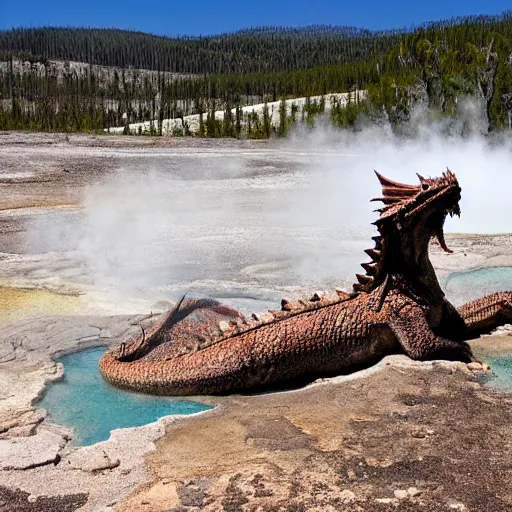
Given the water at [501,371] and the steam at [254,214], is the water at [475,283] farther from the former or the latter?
the water at [501,371]

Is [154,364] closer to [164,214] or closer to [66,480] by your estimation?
[66,480]

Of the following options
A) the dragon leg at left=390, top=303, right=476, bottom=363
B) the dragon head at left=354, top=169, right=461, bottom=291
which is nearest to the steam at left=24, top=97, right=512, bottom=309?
the dragon head at left=354, top=169, right=461, bottom=291

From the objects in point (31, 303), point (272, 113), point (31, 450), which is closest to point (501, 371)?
point (31, 450)

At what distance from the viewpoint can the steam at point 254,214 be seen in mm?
8719

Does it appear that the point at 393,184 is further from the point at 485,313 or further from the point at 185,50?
the point at 185,50

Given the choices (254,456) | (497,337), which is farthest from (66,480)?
(497,337)

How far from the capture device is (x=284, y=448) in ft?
13.9

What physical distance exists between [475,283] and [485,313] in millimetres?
2080

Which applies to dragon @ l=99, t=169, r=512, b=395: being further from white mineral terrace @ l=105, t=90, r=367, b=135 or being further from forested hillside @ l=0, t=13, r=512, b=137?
white mineral terrace @ l=105, t=90, r=367, b=135

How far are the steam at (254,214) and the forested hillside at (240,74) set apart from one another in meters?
1.48

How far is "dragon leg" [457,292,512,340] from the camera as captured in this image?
629 centimetres

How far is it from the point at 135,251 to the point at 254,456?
6.26 m

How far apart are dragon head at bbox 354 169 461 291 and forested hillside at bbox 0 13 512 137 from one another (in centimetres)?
1887

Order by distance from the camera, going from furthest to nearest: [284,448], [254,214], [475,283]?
[254,214] → [475,283] → [284,448]
